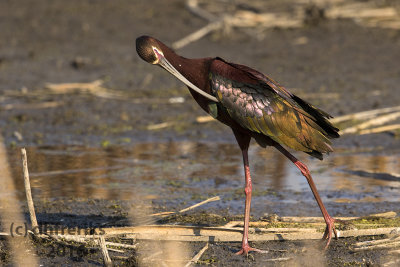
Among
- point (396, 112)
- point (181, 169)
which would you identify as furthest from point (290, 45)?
point (181, 169)

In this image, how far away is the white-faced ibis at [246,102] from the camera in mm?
5277

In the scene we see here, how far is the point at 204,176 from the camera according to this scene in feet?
25.4

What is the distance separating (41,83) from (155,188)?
202 inches

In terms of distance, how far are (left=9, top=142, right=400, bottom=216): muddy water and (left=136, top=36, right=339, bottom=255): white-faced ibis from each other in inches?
47.8

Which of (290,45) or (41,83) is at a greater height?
(290,45)

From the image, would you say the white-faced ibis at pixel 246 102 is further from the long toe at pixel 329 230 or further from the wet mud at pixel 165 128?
the wet mud at pixel 165 128

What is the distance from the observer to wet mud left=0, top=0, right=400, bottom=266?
651cm

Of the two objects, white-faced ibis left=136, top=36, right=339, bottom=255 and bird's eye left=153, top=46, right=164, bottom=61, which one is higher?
bird's eye left=153, top=46, right=164, bottom=61

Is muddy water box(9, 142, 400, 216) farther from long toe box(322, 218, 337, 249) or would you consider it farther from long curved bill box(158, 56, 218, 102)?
long curved bill box(158, 56, 218, 102)

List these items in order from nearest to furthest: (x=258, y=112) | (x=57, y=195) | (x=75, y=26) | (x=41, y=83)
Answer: (x=258, y=112) < (x=57, y=195) < (x=41, y=83) < (x=75, y=26)

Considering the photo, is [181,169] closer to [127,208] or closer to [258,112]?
[127,208]

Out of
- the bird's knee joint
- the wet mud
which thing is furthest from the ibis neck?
the wet mud

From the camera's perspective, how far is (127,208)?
6.62m

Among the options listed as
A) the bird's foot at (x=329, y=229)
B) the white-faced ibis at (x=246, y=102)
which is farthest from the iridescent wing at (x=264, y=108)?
the bird's foot at (x=329, y=229)
